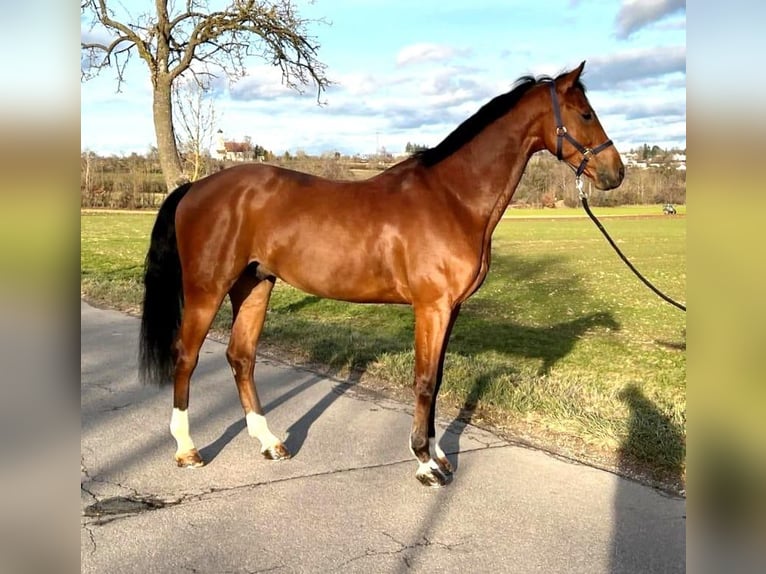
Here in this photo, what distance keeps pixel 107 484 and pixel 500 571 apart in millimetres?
2346

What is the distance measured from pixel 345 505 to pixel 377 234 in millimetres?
1672

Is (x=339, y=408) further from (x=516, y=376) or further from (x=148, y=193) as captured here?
(x=148, y=193)

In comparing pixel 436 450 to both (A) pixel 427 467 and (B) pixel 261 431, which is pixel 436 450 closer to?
(A) pixel 427 467

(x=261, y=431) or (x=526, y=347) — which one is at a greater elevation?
(x=261, y=431)

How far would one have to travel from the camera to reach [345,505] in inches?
141

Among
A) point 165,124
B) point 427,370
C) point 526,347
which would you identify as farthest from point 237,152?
point 427,370

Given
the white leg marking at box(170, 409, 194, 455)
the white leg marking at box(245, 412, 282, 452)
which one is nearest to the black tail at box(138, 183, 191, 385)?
the white leg marking at box(170, 409, 194, 455)

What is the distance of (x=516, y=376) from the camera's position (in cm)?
617

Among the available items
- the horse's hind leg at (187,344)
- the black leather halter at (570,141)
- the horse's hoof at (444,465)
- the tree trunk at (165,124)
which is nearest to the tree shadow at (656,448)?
the horse's hoof at (444,465)

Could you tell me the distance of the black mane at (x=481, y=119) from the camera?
4082 millimetres

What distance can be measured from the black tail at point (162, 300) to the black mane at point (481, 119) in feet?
6.17

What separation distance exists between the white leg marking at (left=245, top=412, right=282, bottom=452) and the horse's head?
8.83ft

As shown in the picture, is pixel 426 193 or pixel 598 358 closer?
pixel 426 193

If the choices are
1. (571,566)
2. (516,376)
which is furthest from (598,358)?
(571,566)
